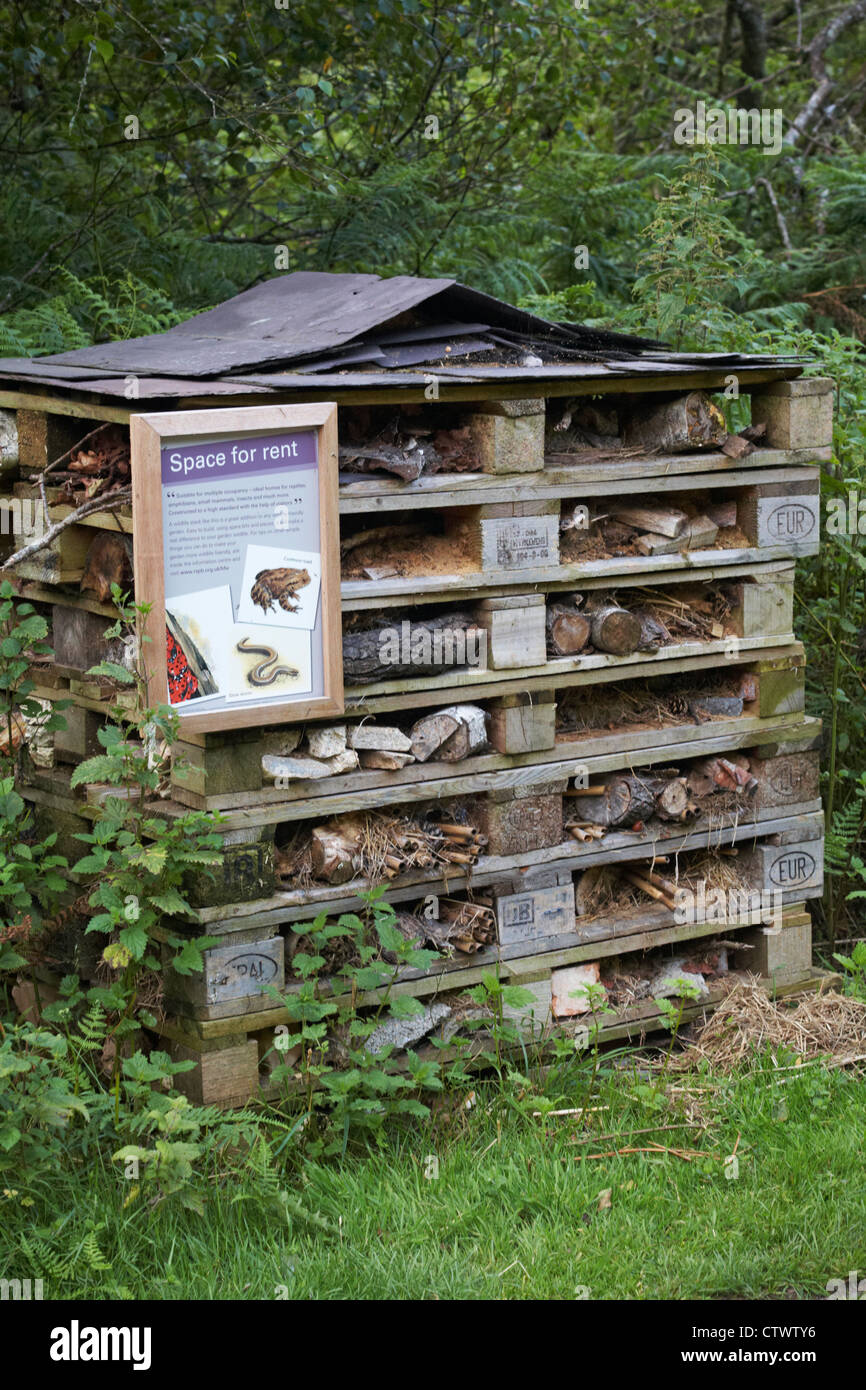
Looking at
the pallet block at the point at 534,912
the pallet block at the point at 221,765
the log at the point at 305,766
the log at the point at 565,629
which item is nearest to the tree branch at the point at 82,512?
the pallet block at the point at 221,765

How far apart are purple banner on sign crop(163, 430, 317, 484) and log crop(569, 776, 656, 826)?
1536 millimetres

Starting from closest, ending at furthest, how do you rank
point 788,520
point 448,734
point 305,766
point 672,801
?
point 305,766, point 448,734, point 672,801, point 788,520

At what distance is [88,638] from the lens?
4.33m

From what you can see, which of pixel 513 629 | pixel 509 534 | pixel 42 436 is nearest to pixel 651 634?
pixel 513 629

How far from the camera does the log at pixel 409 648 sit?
4.14 meters

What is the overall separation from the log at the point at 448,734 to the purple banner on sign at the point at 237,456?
34.3 inches

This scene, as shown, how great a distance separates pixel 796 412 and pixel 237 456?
2028 mm

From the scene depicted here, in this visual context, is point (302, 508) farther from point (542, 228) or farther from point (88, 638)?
point (542, 228)

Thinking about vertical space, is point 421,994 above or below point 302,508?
below

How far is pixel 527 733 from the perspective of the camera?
4.47 meters

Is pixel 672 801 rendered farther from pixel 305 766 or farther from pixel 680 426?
pixel 305 766
